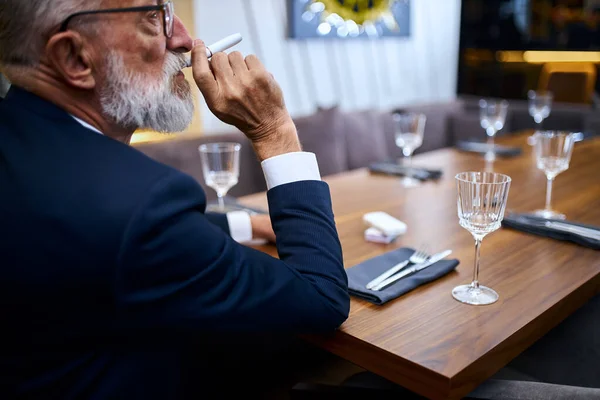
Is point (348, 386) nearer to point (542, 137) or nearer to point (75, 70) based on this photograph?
point (75, 70)

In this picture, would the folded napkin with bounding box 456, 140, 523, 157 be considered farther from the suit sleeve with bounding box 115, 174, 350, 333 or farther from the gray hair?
the gray hair

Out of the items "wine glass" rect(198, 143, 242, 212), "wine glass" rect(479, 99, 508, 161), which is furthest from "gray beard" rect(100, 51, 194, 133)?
"wine glass" rect(479, 99, 508, 161)

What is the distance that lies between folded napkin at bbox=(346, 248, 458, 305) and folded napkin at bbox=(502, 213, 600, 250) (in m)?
0.34

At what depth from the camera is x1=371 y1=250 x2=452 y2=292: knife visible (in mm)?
1121

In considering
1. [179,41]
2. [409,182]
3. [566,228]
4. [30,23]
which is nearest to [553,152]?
[566,228]

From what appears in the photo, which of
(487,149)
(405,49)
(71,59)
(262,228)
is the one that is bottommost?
(487,149)

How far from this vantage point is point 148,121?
3.38ft

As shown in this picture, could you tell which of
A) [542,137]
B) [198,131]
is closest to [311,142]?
[198,131]

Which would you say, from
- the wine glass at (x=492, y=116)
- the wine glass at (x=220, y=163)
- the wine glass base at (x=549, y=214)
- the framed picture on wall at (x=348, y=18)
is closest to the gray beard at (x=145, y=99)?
the wine glass at (x=220, y=163)

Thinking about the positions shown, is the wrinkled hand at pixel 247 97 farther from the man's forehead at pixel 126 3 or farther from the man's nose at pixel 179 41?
the man's forehead at pixel 126 3

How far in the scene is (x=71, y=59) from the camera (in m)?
0.91

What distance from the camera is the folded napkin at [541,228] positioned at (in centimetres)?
135

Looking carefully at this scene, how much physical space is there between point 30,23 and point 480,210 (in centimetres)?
85

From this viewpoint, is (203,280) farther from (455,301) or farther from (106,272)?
(455,301)
